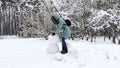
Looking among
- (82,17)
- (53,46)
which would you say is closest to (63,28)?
(53,46)

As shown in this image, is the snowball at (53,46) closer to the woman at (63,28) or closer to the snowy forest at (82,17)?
the woman at (63,28)

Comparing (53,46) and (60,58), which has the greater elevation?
(53,46)

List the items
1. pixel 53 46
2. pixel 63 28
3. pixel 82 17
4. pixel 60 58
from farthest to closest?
pixel 82 17 < pixel 63 28 < pixel 53 46 < pixel 60 58

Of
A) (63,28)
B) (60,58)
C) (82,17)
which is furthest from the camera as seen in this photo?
(82,17)

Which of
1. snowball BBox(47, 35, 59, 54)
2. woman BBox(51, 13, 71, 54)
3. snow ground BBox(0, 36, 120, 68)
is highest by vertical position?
woman BBox(51, 13, 71, 54)

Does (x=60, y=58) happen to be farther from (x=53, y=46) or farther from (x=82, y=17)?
(x=82, y=17)

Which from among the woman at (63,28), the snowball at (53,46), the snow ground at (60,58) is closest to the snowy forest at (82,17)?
the snow ground at (60,58)

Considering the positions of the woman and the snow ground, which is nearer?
the snow ground

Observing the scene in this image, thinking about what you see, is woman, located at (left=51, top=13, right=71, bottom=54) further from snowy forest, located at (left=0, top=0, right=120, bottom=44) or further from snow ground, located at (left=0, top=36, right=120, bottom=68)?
snowy forest, located at (left=0, top=0, right=120, bottom=44)

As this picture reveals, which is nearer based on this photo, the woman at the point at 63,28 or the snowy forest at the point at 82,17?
the woman at the point at 63,28

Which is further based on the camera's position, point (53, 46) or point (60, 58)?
point (53, 46)

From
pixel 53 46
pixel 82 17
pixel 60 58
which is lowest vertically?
pixel 60 58

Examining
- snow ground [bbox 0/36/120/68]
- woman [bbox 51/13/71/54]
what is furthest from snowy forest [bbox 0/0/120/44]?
woman [bbox 51/13/71/54]

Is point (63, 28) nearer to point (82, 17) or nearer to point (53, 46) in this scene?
point (53, 46)
